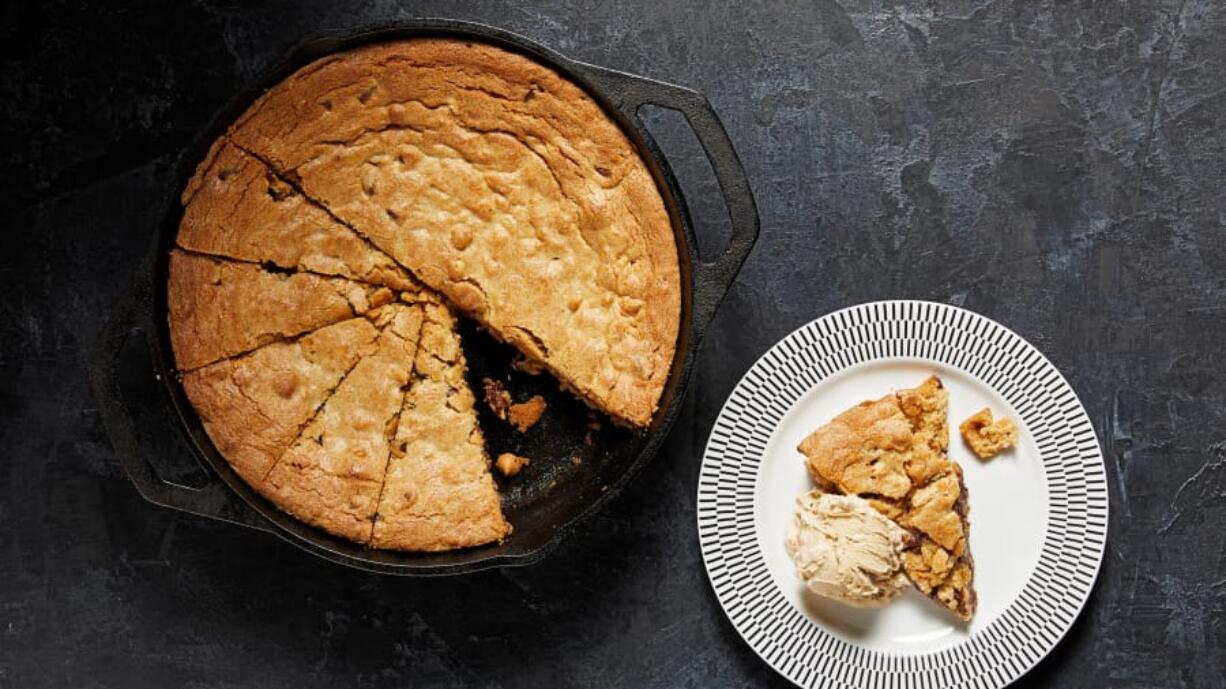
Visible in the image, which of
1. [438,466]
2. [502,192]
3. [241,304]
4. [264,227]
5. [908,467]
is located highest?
[502,192]

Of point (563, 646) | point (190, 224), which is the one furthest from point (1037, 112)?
point (190, 224)

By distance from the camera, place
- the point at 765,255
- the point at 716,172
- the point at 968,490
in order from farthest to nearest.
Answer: the point at 765,255 → the point at 968,490 → the point at 716,172

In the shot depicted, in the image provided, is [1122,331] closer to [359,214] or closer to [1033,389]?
[1033,389]

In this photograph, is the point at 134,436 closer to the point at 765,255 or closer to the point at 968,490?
the point at 765,255

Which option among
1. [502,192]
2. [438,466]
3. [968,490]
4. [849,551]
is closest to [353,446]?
[438,466]

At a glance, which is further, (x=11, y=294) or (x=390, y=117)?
(x=11, y=294)

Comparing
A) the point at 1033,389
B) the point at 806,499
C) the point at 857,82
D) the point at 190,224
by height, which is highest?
the point at 857,82

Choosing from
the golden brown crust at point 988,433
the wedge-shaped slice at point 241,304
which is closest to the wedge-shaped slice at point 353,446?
the wedge-shaped slice at point 241,304
